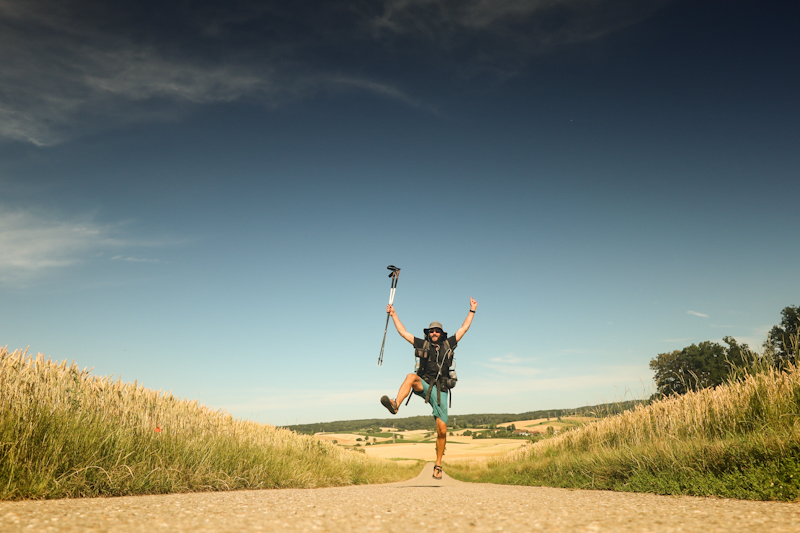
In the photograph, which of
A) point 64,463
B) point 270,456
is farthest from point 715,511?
point 270,456

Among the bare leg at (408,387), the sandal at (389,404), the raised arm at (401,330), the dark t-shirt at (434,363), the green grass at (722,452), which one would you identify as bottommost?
the green grass at (722,452)

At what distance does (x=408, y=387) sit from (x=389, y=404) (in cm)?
58

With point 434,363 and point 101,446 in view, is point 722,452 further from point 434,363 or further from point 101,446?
point 101,446

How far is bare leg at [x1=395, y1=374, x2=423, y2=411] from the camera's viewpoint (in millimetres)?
8663

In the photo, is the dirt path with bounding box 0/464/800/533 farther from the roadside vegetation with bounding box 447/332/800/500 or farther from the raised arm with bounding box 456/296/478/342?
the raised arm with bounding box 456/296/478/342

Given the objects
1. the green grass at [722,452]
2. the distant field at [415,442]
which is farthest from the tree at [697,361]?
the green grass at [722,452]

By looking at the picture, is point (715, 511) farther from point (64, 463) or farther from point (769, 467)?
point (64, 463)

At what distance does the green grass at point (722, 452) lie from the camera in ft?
18.3

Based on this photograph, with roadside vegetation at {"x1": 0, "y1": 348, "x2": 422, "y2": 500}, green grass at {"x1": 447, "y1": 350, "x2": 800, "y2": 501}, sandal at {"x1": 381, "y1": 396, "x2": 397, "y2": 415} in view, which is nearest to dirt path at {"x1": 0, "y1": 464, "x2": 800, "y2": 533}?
roadside vegetation at {"x1": 0, "y1": 348, "x2": 422, "y2": 500}

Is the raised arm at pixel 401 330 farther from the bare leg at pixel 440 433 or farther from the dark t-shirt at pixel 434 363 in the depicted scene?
the bare leg at pixel 440 433

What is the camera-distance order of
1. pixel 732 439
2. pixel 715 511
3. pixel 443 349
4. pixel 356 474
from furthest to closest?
1. pixel 356 474
2. pixel 443 349
3. pixel 732 439
4. pixel 715 511

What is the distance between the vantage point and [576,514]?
11.8ft

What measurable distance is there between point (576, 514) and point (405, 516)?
142cm

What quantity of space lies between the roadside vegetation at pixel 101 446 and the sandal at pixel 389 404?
9.36 feet
